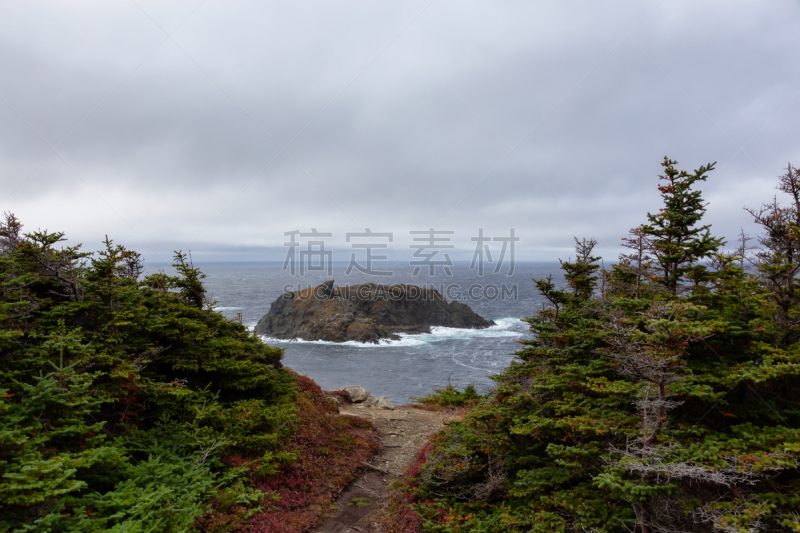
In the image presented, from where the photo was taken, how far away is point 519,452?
337 inches

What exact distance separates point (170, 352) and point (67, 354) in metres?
2.84

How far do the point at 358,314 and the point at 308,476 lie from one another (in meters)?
47.8

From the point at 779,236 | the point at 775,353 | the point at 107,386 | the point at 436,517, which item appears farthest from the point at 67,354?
the point at 779,236

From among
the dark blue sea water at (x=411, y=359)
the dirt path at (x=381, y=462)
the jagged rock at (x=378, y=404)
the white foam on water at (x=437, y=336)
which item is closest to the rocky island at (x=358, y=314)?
the white foam on water at (x=437, y=336)

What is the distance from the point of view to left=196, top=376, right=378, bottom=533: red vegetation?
7.34 metres

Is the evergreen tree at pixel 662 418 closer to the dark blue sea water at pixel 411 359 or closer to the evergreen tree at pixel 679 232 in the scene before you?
the evergreen tree at pixel 679 232

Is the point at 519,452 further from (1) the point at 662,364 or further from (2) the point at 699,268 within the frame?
(2) the point at 699,268

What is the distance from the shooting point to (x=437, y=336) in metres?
57.4


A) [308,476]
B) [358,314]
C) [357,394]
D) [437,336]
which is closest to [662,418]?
[308,476]

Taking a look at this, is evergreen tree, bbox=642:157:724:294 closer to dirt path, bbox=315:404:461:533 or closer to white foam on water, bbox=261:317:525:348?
dirt path, bbox=315:404:461:533

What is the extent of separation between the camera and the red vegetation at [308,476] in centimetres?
734

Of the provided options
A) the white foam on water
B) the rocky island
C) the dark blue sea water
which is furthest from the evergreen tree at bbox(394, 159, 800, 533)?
the rocky island

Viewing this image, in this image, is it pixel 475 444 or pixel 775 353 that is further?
pixel 475 444

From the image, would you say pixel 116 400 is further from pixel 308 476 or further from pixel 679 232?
pixel 679 232
